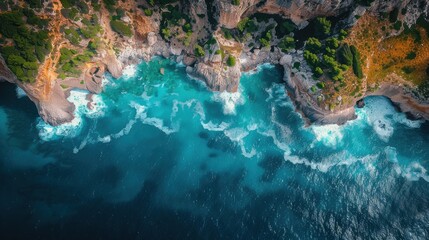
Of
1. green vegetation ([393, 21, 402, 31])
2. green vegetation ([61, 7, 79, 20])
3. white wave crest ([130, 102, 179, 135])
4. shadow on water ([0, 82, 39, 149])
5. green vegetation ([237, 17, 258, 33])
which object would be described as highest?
green vegetation ([393, 21, 402, 31])

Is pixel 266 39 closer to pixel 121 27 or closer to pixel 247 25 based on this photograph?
pixel 247 25

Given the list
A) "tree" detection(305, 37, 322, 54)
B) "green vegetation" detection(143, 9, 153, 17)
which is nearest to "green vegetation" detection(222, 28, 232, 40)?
"green vegetation" detection(143, 9, 153, 17)

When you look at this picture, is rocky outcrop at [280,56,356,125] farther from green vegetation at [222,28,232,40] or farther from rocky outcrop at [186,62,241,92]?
green vegetation at [222,28,232,40]

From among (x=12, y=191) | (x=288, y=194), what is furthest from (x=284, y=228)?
(x=12, y=191)

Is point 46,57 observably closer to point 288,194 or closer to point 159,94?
point 159,94

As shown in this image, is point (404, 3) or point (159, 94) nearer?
point (404, 3)

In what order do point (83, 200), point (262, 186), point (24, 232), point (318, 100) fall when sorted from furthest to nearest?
point (318, 100)
point (262, 186)
point (83, 200)
point (24, 232)
